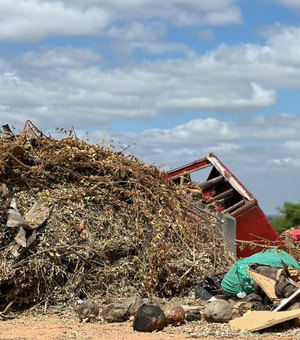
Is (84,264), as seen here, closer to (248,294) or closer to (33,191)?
(33,191)

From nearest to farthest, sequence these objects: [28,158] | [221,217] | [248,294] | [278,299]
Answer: [278,299], [248,294], [28,158], [221,217]

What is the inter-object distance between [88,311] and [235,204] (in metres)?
4.55

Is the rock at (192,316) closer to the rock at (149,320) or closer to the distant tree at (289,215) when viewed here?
the rock at (149,320)

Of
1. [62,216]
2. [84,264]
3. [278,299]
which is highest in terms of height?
[62,216]

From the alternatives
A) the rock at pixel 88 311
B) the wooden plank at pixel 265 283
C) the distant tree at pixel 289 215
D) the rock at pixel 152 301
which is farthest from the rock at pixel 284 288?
the distant tree at pixel 289 215

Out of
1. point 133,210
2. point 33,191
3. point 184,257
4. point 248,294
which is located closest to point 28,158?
point 33,191

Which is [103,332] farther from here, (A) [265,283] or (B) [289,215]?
(B) [289,215]

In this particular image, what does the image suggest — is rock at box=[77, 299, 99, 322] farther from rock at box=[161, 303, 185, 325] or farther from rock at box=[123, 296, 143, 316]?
rock at box=[161, 303, 185, 325]

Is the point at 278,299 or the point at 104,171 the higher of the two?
the point at 104,171

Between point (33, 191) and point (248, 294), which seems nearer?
point (248, 294)

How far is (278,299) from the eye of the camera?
7.39m

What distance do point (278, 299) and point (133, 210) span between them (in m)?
2.43

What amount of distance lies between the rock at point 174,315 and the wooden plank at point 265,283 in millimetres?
967

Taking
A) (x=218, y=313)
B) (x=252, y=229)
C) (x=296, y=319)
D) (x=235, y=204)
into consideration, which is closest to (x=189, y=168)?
(x=235, y=204)
